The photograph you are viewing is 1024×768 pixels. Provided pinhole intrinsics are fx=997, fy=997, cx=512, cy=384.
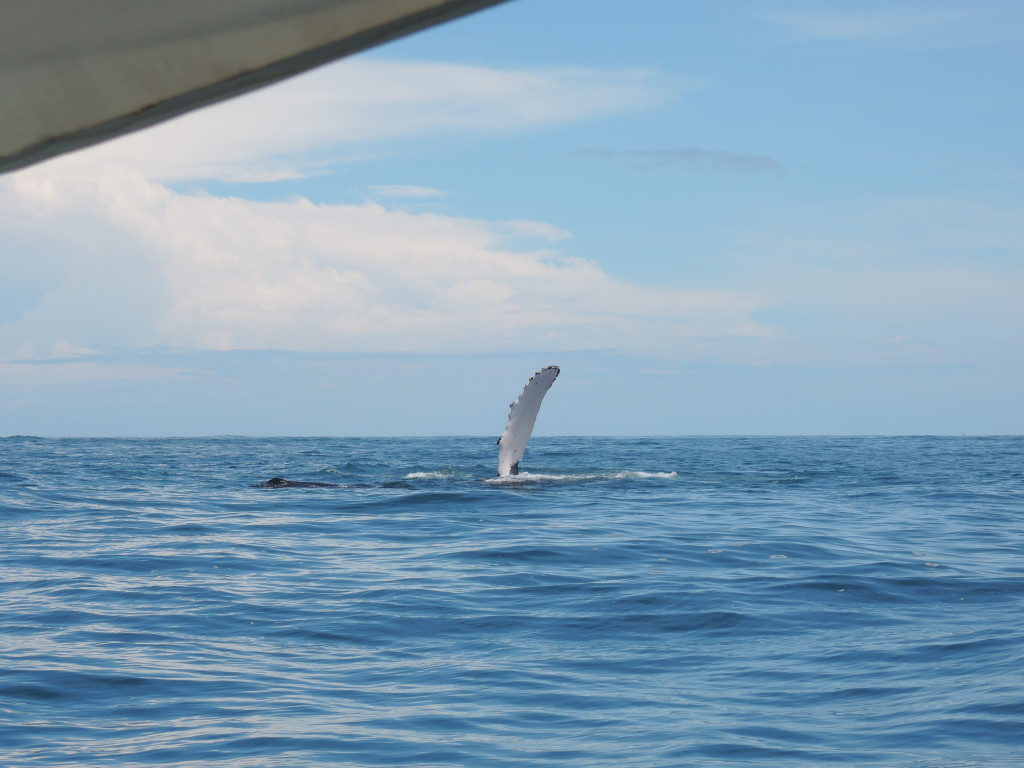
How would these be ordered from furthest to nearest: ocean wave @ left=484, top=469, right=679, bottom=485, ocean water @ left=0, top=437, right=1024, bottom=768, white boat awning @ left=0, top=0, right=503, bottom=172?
1. ocean wave @ left=484, top=469, right=679, bottom=485
2. ocean water @ left=0, top=437, right=1024, bottom=768
3. white boat awning @ left=0, top=0, right=503, bottom=172

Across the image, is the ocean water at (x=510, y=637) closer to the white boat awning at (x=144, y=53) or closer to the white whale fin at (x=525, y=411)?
the white whale fin at (x=525, y=411)

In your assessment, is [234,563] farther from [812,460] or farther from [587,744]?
[812,460]

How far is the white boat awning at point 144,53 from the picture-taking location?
1.52 metres

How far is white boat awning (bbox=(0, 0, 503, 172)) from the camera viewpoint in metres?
1.52

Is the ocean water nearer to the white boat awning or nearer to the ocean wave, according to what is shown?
the ocean wave

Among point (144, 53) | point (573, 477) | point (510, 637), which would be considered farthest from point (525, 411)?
point (144, 53)

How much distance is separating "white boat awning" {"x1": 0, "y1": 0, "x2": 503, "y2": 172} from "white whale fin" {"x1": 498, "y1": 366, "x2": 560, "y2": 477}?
18.2 metres

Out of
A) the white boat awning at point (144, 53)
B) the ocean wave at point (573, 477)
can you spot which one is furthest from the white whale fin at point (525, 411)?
the white boat awning at point (144, 53)

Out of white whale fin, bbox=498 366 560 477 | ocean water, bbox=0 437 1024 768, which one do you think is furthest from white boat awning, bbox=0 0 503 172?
white whale fin, bbox=498 366 560 477

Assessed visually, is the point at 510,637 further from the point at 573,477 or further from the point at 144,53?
the point at 573,477

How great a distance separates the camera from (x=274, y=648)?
8.88 metres

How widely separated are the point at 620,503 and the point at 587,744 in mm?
14481

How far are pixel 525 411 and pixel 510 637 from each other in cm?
1175

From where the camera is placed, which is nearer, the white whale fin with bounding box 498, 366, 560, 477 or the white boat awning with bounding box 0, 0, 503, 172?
the white boat awning with bounding box 0, 0, 503, 172
